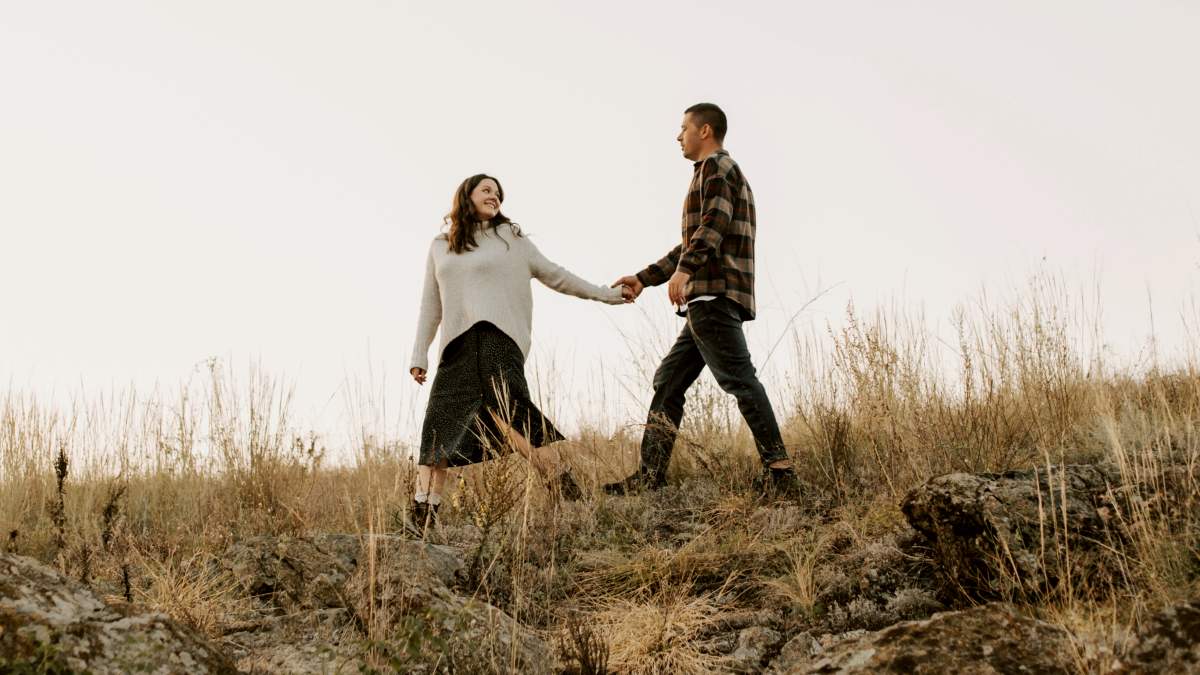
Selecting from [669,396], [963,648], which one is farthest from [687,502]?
[963,648]

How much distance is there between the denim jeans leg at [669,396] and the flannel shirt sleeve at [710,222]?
0.51 metres

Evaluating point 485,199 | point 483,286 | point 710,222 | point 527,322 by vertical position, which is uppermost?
point 485,199

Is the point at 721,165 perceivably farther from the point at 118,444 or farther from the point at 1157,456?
the point at 118,444

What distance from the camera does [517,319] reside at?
500 centimetres

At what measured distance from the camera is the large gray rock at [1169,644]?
1.95 m

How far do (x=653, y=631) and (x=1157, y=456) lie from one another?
6.85ft

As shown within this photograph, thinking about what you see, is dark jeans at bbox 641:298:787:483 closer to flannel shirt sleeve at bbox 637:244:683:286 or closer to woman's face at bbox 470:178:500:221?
flannel shirt sleeve at bbox 637:244:683:286

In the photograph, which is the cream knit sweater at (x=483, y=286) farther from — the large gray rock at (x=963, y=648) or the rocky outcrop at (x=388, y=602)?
the large gray rock at (x=963, y=648)

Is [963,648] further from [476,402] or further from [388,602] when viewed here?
[476,402]

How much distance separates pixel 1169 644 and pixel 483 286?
3561 millimetres

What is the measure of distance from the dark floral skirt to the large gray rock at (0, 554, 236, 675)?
2.28m

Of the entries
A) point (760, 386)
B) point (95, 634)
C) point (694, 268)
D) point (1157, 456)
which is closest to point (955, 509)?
point (1157, 456)

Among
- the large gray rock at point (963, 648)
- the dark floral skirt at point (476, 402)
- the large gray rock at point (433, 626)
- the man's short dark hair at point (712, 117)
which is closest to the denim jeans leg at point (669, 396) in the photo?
the dark floral skirt at point (476, 402)

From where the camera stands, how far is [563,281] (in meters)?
5.21
